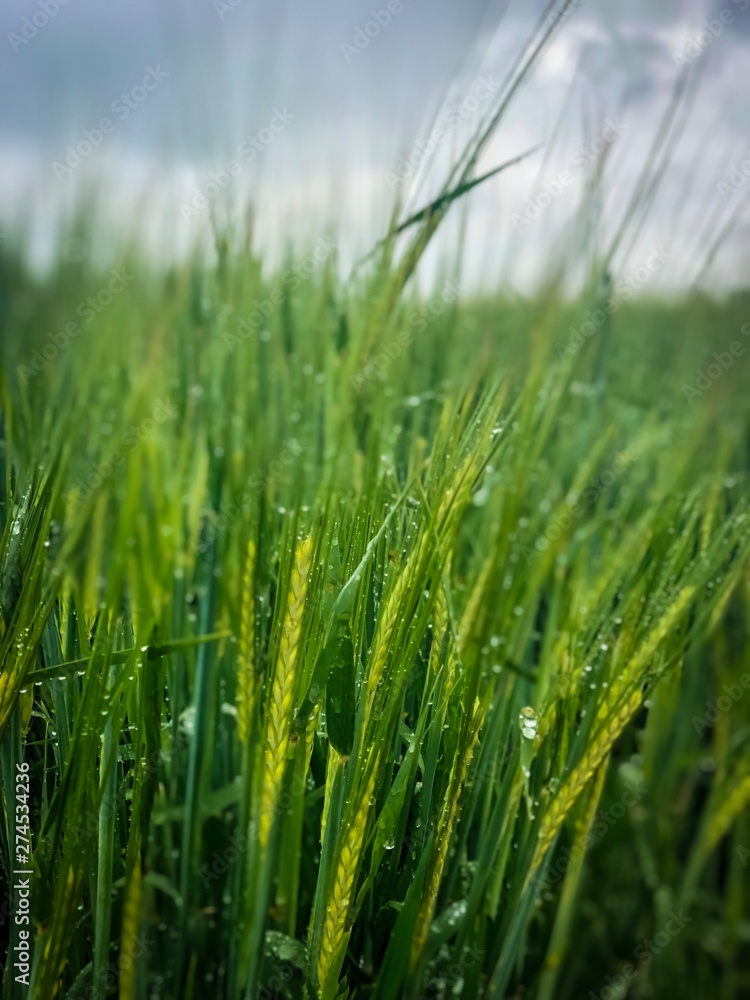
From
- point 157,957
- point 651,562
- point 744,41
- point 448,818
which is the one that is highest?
point 744,41

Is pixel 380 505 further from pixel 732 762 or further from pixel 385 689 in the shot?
pixel 732 762

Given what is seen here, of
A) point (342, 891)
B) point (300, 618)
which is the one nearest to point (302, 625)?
point (300, 618)

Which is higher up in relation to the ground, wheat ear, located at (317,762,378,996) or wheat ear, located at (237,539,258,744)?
wheat ear, located at (237,539,258,744)

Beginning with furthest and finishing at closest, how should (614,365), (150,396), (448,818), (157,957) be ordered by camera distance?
(614,365) → (157,957) → (448,818) → (150,396)

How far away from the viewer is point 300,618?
20.1 inches

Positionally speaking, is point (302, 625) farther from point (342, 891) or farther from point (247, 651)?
point (342, 891)

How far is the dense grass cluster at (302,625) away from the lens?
0.51 metres

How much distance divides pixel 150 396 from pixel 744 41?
1.86 feet

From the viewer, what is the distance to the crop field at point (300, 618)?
504mm

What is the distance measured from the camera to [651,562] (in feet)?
2.07

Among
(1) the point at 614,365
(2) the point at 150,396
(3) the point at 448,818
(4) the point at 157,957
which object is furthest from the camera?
(1) the point at 614,365

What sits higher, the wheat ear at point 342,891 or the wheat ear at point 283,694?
the wheat ear at point 283,694

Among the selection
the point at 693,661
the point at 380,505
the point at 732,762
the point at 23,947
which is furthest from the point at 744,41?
the point at 23,947

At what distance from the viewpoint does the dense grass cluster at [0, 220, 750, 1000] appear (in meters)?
0.51
